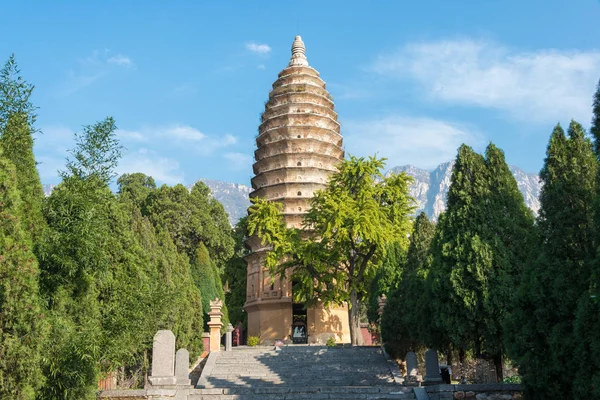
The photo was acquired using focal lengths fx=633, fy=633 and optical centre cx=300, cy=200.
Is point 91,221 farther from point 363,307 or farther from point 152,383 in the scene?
point 363,307

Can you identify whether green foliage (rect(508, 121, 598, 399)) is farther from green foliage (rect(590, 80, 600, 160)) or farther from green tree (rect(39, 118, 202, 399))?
green tree (rect(39, 118, 202, 399))

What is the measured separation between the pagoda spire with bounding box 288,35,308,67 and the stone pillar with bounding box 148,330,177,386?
25609 mm

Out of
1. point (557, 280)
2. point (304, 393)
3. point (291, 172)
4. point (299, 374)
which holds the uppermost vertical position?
point (291, 172)

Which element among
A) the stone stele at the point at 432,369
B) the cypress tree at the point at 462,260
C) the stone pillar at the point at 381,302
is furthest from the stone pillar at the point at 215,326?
the stone stele at the point at 432,369

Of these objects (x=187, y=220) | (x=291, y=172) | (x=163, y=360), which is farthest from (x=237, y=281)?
(x=163, y=360)

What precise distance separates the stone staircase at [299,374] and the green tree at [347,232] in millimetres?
4680

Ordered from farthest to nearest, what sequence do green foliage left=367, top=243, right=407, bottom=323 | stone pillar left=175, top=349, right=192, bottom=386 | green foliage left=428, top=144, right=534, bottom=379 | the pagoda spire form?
the pagoda spire
green foliage left=367, top=243, right=407, bottom=323
stone pillar left=175, top=349, right=192, bottom=386
green foliage left=428, top=144, right=534, bottom=379

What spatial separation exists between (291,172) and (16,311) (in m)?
24.6

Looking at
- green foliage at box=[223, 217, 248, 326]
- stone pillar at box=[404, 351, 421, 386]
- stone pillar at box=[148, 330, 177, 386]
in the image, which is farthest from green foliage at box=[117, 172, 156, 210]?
stone pillar at box=[404, 351, 421, 386]

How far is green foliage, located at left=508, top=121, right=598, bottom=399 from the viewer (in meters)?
9.77

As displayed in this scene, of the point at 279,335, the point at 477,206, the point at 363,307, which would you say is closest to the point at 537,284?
the point at 477,206

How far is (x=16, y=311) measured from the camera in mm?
9477

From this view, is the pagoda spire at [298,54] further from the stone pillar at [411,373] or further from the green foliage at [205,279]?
the stone pillar at [411,373]

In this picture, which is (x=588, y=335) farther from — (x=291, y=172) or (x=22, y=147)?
(x=291, y=172)
